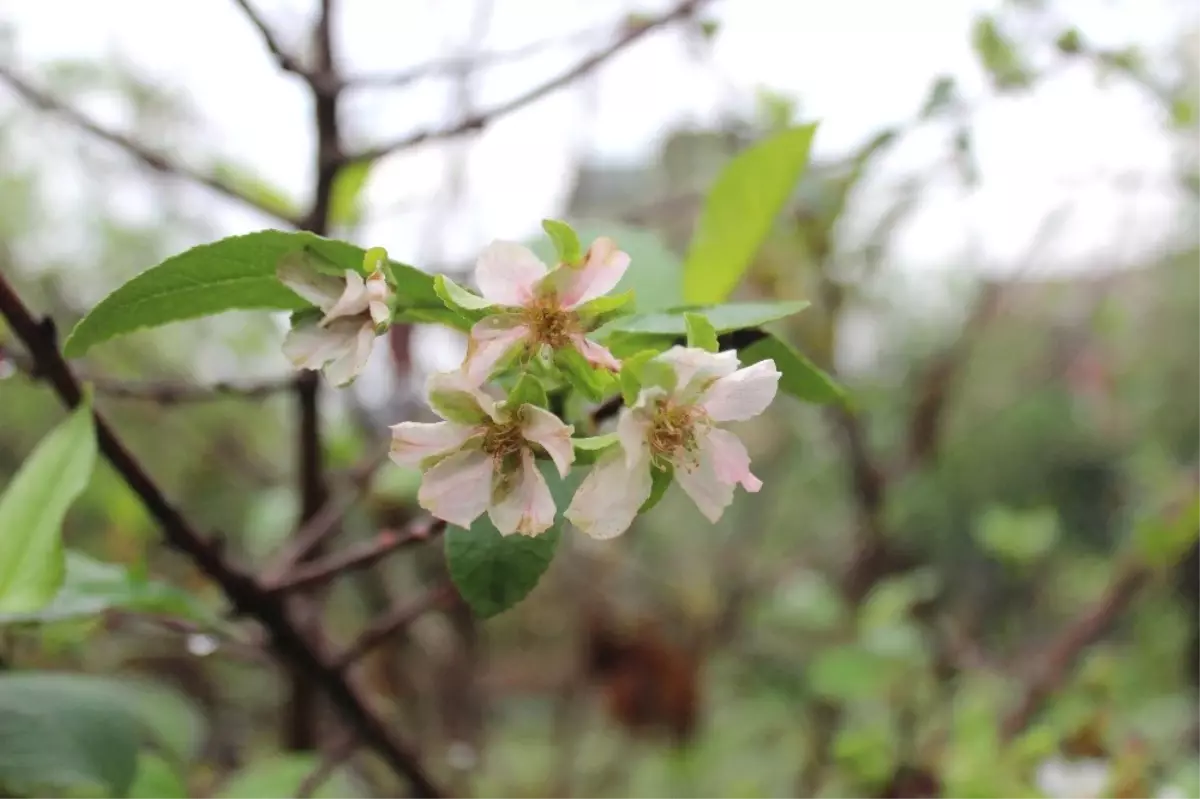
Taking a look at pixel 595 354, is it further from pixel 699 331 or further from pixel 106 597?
pixel 106 597

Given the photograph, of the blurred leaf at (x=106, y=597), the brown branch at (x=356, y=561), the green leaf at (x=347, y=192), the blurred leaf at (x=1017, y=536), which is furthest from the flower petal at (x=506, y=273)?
the blurred leaf at (x=1017, y=536)

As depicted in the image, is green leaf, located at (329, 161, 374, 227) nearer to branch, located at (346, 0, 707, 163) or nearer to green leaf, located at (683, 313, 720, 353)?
branch, located at (346, 0, 707, 163)

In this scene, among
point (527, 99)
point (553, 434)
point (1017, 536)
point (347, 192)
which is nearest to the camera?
point (553, 434)

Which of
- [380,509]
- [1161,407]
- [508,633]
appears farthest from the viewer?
[1161,407]

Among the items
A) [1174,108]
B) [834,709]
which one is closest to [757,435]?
[834,709]

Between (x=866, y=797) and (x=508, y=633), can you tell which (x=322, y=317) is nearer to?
(x=866, y=797)

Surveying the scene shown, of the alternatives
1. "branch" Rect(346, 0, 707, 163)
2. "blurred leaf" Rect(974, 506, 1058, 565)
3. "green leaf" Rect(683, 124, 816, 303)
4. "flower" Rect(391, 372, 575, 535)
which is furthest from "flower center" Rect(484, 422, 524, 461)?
"blurred leaf" Rect(974, 506, 1058, 565)

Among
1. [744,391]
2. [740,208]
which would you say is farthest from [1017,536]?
[744,391]
